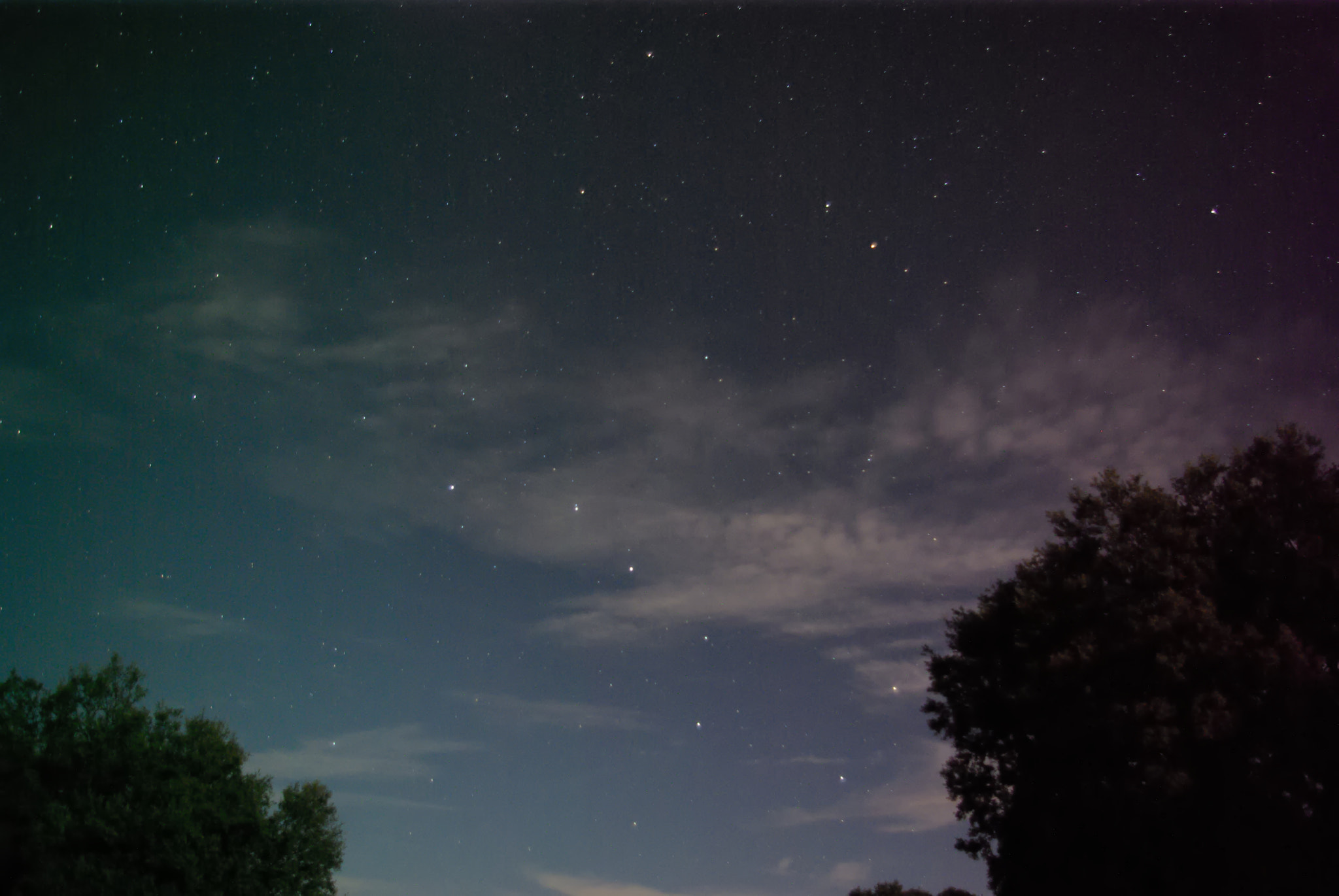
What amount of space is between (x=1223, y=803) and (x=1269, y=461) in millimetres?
9565

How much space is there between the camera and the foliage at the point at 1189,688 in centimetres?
1975

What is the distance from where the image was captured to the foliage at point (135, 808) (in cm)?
3156

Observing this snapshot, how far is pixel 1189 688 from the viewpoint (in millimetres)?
20797

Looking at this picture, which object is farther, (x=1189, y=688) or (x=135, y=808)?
(x=135, y=808)

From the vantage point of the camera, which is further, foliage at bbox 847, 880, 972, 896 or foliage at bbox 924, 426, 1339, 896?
foliage at bbox 847, 880, 972, 896

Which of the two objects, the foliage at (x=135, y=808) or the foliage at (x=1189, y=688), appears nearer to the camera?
the foliage at (x=1189, y=688)

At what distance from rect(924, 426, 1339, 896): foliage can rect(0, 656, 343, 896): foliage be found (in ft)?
104

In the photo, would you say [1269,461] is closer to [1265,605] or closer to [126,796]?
[1265,605]

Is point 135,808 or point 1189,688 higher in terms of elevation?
point 1189,688

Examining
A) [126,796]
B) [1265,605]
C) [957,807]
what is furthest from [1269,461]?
[126,796]

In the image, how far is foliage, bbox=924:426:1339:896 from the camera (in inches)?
778

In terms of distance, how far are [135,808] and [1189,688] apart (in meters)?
40.1

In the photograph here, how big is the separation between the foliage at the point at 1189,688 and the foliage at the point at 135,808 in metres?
31.7

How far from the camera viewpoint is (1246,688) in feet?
66.9
